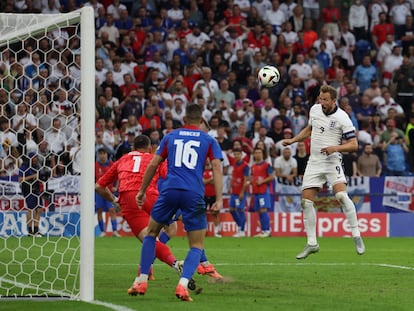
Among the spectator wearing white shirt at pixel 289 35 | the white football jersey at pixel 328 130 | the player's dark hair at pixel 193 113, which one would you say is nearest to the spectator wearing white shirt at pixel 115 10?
the spectator wearing white shirt at pixel 289 35

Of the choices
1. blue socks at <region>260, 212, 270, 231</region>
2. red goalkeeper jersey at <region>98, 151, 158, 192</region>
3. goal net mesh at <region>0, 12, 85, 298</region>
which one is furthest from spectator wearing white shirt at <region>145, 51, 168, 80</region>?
red goalkeeper jersey at <region>98, 151, 158, 192</region>

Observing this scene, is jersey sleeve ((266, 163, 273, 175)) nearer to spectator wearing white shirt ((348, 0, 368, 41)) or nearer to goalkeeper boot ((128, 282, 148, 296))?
spectator wearing white shirt ((348, 0, 368, 41))

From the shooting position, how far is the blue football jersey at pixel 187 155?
10.3 metres

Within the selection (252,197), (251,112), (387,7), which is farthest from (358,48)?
(252,197)

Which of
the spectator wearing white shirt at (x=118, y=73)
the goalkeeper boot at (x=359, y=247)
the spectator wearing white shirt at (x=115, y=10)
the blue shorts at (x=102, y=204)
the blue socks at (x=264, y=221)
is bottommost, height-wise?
→ the blue socks at (x=264, y=221)

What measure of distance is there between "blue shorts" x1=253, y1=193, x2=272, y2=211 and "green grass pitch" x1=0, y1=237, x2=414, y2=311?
4.28 m

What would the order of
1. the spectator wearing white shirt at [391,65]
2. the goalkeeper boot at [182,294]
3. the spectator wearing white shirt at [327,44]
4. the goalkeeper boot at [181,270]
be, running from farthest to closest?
the spectator wearing white shirt at [391,65] → the spectator wearing white shirt at [327,44] → the goalkeeper boot at [181,270] → the goalkeeper boot at [182,294]

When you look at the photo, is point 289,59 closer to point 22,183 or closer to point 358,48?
point 358,48

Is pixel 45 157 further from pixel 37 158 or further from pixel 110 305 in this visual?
pixel 110 305

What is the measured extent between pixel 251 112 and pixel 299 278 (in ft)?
44.4

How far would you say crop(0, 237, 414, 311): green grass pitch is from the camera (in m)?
9.94

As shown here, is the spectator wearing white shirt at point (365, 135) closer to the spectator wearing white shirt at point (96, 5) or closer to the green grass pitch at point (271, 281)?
the green grass pitch at point (271, 281)

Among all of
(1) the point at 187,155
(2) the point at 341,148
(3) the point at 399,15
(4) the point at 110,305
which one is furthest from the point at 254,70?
(4) the point at 110,305

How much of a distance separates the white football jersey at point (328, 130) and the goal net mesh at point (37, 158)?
3.39 metres
